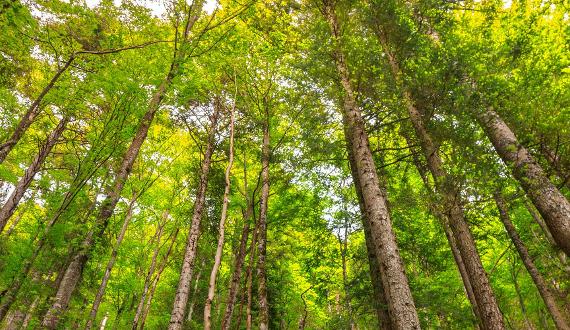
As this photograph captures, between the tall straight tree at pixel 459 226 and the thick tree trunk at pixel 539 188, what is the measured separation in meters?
1.21

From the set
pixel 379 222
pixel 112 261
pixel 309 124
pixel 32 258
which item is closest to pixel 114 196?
pixel 32 258

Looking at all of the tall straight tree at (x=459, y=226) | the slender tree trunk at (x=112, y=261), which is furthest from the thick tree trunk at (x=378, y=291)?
the slender tree trunk at (x=112, y=261)

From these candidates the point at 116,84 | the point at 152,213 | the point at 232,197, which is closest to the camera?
the point at 116,84

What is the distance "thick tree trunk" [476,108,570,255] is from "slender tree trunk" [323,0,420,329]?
2673 millimetres

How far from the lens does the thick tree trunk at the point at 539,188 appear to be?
19.6ft

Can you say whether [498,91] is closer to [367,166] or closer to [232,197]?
[367,166]

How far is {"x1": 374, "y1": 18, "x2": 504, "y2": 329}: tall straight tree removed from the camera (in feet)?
20.7

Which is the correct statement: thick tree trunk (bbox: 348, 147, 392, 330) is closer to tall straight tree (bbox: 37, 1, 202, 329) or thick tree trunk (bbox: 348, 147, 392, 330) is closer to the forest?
the forest

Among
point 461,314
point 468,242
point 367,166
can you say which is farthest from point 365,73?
point 461,314

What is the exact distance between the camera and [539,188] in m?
6.23

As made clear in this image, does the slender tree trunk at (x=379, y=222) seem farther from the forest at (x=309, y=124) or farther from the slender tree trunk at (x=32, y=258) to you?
the slender tree trunk at (x=32, y=258)

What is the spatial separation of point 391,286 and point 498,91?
4991mm

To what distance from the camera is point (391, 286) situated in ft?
17.6

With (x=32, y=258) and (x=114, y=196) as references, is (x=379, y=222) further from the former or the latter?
(x=32, y=258)
